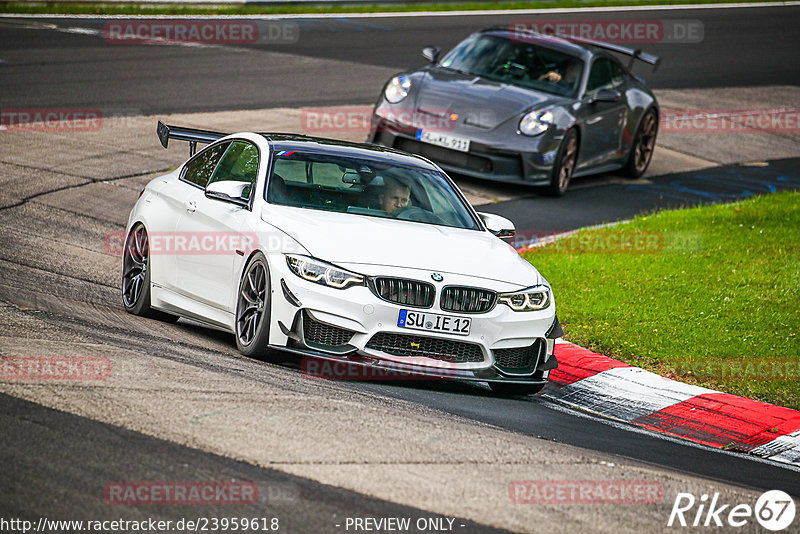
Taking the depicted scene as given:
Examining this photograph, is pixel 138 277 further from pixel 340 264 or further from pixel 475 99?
pixel 475 99

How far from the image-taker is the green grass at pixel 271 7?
25359 mm

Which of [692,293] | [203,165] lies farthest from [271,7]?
[203,165]

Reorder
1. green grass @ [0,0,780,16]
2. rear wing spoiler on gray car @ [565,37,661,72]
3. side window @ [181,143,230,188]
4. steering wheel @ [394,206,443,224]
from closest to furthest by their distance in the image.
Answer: steering wheel @ [394,206,443,224] < side window @ [181,143,230,188] < rear wing spoiler on gray car @ [565,37,661,72] < green grass @ [0,0,780,16]

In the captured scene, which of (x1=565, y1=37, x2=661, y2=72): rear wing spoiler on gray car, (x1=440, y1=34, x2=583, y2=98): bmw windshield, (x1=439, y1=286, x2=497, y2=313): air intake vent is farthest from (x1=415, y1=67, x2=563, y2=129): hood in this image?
(x1=439, y1=286, x2=497, y2=313): air intake vent

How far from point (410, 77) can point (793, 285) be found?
612 centimetres

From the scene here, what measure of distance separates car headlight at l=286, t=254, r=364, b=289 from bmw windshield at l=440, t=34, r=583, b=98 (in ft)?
28.9

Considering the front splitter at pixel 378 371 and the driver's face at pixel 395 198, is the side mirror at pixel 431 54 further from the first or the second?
the front splitter at pixel 378 371

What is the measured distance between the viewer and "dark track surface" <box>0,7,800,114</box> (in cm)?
1811

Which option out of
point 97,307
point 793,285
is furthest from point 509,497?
point 793,285

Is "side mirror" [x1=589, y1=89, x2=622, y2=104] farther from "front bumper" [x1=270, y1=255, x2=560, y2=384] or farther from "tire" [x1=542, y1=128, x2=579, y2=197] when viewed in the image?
"front bumper" [x1=270, y1=255, x2=560, y2=384]

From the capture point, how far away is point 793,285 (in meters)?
11.2

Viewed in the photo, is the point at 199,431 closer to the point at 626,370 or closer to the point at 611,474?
the point at 611,474

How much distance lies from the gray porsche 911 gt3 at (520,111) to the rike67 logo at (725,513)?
9.27 metres

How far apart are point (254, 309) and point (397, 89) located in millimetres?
8038
